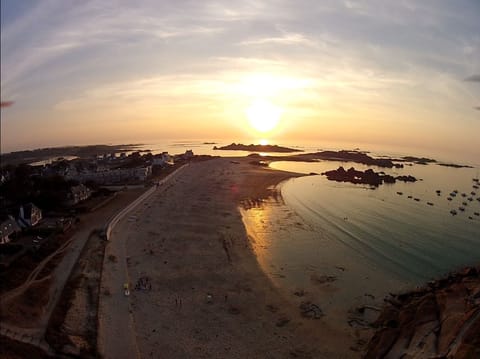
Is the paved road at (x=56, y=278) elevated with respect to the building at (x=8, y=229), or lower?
lower

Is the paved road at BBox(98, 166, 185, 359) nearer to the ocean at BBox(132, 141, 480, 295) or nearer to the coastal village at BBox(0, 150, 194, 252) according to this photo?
the coastal village at BBox(0, 150, 194, 252)

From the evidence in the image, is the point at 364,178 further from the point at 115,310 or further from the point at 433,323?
the point at 115,310

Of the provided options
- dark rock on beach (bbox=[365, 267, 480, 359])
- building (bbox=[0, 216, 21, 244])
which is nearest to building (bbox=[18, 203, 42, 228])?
building (bbox=[0, 216, 21, 244])

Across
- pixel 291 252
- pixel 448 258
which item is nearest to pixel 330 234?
pixel 291 252

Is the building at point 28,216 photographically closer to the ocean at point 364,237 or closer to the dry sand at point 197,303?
the dry sand at point 197,303

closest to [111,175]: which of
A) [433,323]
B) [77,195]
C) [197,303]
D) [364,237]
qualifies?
[77,195]

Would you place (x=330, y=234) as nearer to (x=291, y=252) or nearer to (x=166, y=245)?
(x=291, y=252)

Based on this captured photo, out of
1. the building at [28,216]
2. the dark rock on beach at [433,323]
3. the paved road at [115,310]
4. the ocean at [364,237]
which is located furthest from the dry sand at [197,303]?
the building at [28,216]
